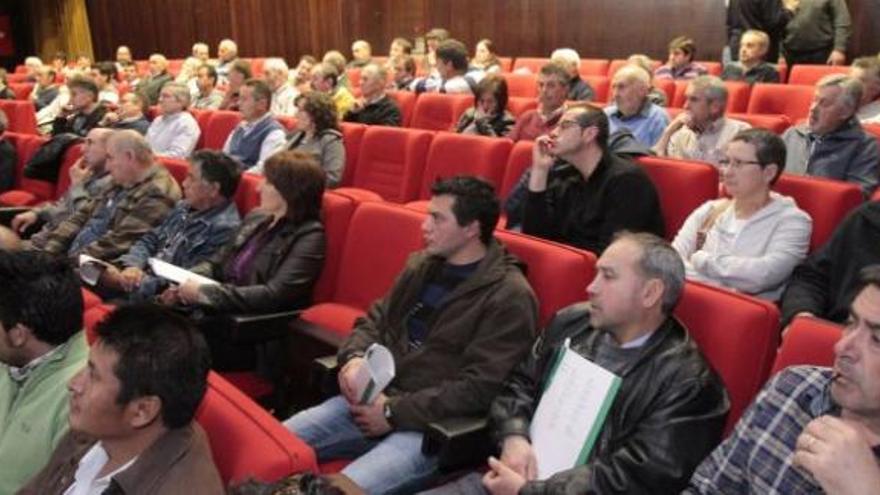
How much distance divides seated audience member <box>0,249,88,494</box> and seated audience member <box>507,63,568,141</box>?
9.89 ft

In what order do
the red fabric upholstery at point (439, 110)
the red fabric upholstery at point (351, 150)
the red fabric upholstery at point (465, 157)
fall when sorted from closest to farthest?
1. the red fabric upholstery at point (465, 157)
2. the red fabric upholstery at point (351, 150)
3. the red fabric upholstery at point (439, 110)

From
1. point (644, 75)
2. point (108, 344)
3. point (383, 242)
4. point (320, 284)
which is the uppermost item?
point (644, 75)

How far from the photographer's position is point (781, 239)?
255 centimetres

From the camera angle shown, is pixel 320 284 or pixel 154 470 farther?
pixel 320 284

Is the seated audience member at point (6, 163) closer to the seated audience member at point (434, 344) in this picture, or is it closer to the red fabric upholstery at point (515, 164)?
the red fabric upholstery at point (515, 164)

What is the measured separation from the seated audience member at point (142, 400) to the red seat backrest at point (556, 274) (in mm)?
1003

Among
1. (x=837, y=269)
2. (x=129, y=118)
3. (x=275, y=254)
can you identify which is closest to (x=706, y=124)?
(x=837, y=269)

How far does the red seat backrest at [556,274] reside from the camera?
2.13 m

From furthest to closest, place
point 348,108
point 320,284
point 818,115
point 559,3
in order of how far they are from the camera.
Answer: point 559,3
point 348,108
point 818,115
point 320,284

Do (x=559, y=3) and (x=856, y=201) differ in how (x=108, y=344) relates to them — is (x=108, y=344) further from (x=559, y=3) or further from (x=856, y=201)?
(x=559, y=3)

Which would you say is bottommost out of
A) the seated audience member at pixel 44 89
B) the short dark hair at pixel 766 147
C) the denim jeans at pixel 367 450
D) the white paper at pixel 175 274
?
the denim jeans at pixel 367 450

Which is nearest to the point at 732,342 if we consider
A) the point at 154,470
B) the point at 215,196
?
the point at 154,470

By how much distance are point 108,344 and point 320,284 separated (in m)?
1.53

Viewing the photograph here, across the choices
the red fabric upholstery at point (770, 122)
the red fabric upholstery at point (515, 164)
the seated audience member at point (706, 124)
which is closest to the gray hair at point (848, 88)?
the seated audience member at point (706, 124)
